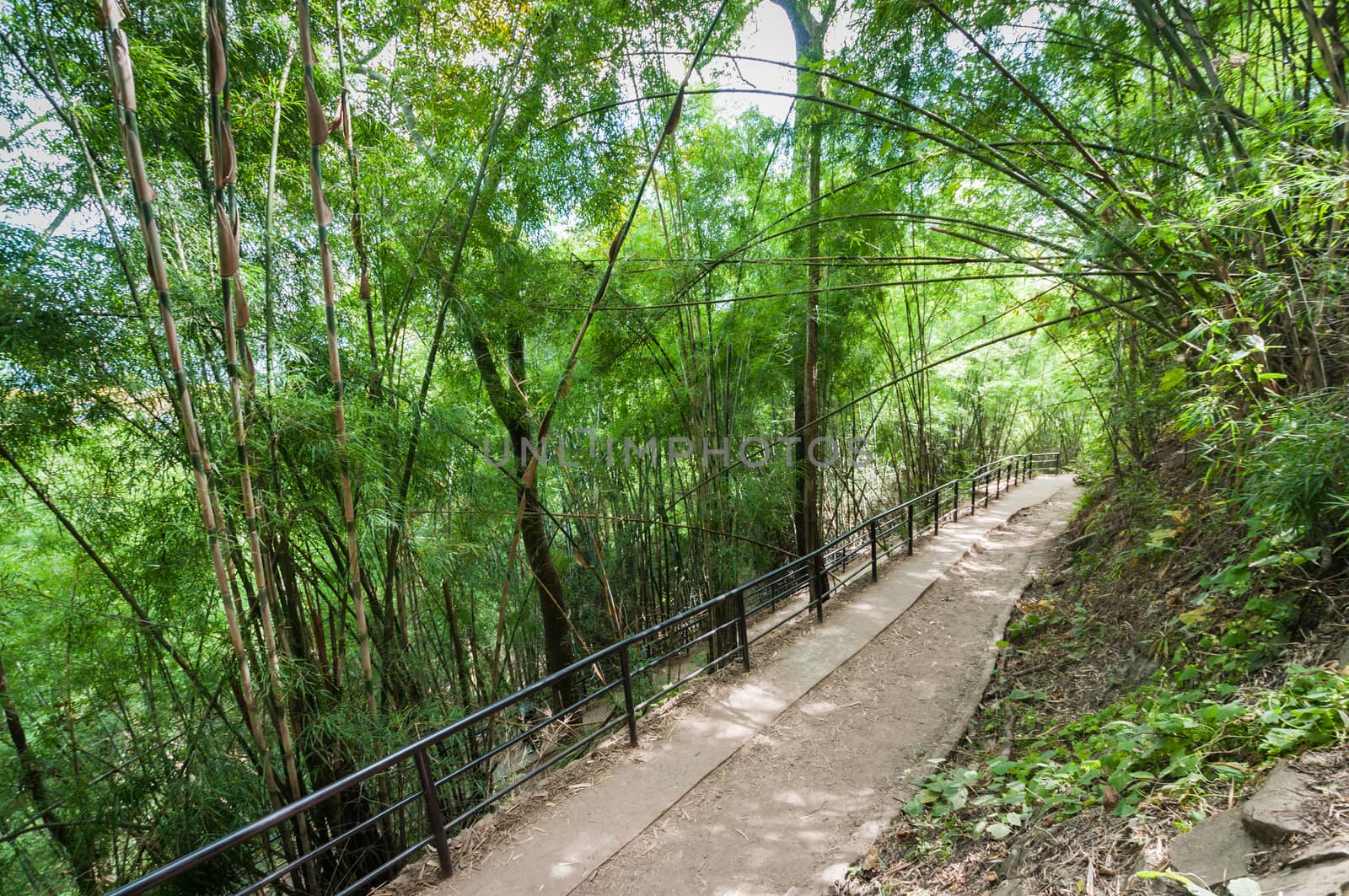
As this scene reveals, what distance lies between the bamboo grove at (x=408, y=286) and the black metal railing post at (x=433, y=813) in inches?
19.3

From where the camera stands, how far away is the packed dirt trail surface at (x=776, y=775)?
2.01 meters

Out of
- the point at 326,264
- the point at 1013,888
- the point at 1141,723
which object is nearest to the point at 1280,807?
the point at 1013,888

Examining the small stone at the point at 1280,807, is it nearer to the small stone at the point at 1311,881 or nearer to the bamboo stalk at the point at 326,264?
the small stone at the point at 1311,881

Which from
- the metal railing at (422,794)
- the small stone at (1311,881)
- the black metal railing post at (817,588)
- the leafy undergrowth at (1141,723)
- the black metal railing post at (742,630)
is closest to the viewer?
the small stone at (1311,881)

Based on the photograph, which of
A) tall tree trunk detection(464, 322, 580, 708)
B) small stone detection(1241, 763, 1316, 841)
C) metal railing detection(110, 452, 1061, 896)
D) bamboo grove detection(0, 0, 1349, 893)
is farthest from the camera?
tall tree trunk detection(464, 322, 580, 708)

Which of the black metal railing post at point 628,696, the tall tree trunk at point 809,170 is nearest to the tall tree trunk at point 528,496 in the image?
the black metal railing post at point 628,696

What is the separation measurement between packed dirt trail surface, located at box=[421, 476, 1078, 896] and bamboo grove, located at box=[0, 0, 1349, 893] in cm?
92


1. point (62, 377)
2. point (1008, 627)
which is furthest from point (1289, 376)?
point (62, 377)

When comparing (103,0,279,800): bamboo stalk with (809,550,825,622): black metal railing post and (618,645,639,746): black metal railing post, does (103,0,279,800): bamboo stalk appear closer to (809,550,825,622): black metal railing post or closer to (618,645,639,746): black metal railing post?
(618,645,639,746): black metal railing post

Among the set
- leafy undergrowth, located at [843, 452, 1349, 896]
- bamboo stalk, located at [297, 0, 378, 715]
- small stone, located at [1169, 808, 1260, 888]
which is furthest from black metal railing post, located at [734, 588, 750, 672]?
small stone, located at [1169, 808, 1260, 888]

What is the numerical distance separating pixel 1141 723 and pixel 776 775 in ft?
4.83

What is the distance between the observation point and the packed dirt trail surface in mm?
2008

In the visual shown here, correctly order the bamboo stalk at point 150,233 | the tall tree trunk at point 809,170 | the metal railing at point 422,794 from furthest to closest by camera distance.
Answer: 1. the tall tree trunk at point 809,170
2. the metal railing at point 422,794
3. the bamboo stalk at point 150,233

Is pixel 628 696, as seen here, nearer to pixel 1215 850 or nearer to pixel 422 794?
pixel 422 794
